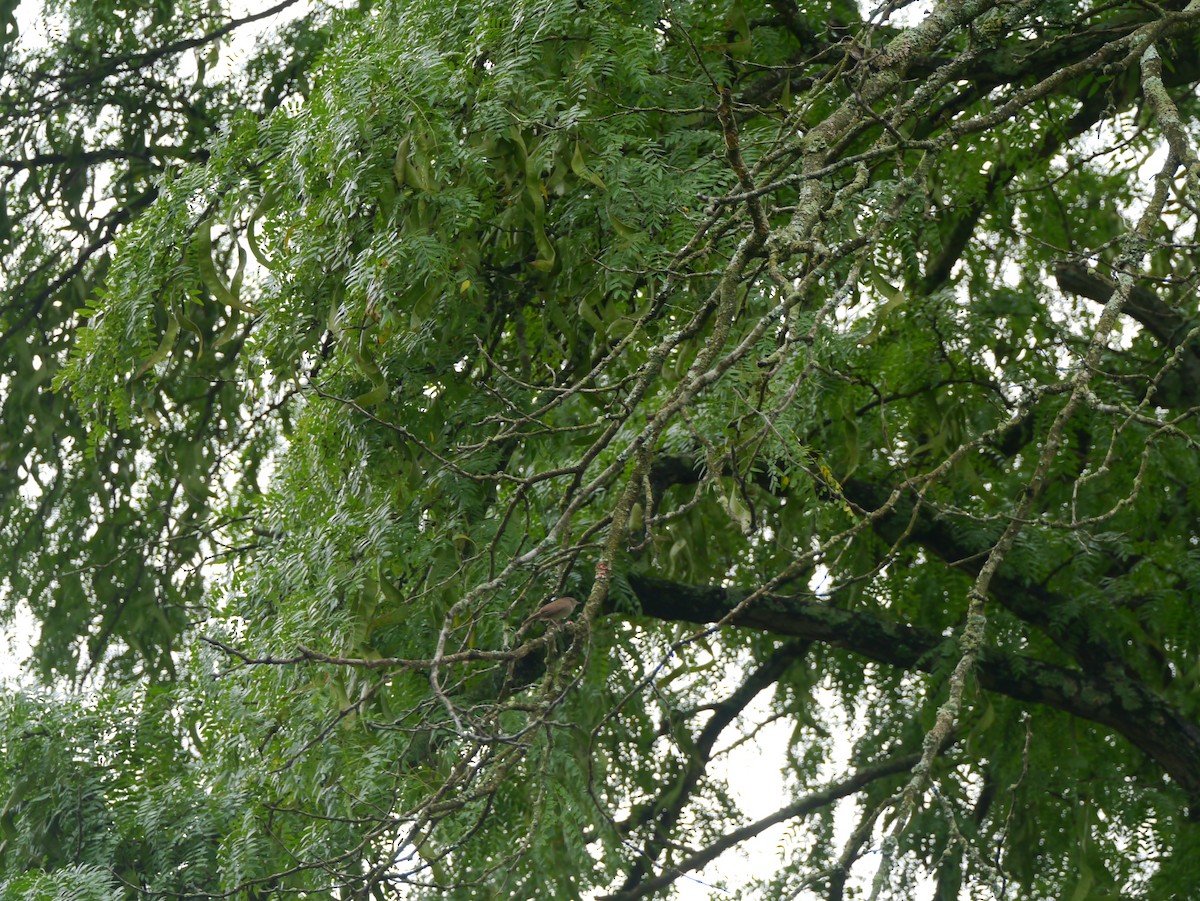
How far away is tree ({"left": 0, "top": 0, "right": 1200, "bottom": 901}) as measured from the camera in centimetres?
231

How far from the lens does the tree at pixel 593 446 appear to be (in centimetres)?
231

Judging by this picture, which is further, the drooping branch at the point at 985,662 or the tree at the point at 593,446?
the drooping branch at the point at 985,662

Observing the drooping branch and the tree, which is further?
the drooping branch

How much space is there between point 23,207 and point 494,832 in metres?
3.13

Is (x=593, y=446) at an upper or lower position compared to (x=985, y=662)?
lower

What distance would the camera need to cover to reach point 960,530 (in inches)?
162

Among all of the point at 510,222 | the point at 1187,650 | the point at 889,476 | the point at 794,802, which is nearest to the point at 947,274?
the point at 889,476

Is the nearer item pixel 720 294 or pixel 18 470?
pixel 720 294

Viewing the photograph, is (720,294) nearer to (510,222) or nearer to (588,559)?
(510,222)

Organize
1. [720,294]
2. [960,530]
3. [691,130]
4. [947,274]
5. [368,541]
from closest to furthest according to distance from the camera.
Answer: [720,294], [368,541], [691,130], [960,530], [947,274]

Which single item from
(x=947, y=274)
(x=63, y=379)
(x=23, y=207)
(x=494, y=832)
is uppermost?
(x=23, y=207)

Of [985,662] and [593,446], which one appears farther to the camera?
[985,662]

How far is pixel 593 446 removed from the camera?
1.90 m

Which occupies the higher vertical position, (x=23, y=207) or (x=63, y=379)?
(x=23, y=207)
